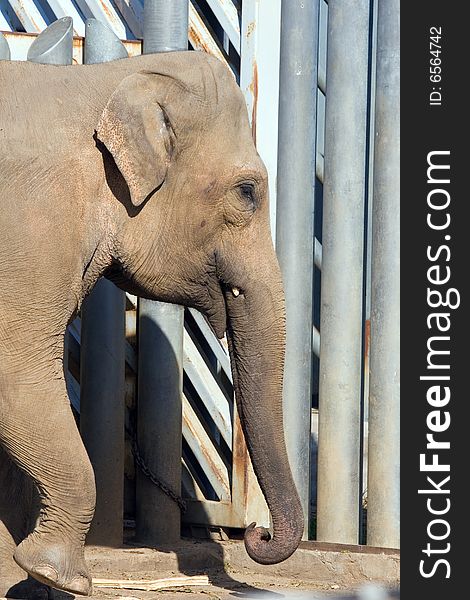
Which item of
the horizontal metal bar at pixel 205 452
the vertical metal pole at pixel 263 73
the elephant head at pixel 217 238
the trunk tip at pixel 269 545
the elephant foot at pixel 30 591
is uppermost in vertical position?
the vertical metal pole at pixel 263 73

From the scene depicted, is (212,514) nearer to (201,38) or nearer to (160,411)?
(160,411)

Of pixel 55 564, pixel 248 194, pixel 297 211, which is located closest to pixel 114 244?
pixel 248 194

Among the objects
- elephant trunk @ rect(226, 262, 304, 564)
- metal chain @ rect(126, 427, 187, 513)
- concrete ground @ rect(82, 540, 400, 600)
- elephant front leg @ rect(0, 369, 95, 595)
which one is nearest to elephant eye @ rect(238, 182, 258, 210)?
elephant trunk @ rect(226, 262, 304, 564)

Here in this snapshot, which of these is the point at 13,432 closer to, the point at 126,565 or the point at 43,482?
the point at 43,482

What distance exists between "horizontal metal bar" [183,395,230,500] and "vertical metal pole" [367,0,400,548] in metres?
0.66

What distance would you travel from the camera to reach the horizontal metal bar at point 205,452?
6320mm

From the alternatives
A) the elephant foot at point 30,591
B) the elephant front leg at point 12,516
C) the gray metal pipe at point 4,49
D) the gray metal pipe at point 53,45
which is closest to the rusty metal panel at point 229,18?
the gray metal pipe at point 53,45

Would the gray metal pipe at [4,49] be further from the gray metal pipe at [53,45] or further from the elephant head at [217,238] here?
the elephant head at [217,238]

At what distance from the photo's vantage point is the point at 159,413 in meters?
6.20

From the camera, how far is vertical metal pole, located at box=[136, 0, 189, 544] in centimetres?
618

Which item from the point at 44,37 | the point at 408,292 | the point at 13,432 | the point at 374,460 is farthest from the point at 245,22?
the point at 13,432

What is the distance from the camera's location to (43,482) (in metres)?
4.73

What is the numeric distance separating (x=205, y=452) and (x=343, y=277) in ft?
3.08

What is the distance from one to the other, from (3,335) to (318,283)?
2.88m
